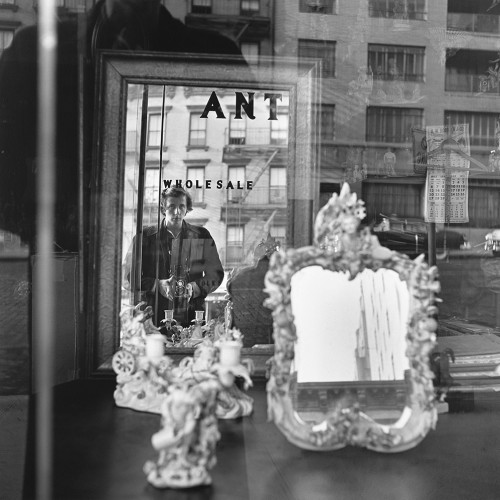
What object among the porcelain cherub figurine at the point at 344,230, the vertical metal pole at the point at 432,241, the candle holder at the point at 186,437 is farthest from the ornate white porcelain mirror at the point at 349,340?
the vertical metal pole at the point at 432,241

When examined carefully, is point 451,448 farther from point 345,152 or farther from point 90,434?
point 345,152

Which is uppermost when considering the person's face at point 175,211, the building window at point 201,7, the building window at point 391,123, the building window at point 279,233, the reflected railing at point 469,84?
the building window at point 201,7

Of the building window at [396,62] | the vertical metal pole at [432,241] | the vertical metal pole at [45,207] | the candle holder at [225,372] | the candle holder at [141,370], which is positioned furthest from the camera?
the building window at [396,62]

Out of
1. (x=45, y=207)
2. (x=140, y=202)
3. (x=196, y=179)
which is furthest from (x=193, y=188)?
(x=45, y=207)

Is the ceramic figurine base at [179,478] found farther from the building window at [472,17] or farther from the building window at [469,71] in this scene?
the building window at [472,17]

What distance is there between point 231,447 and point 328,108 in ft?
2.84

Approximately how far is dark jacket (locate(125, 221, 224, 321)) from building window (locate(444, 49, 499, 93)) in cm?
69

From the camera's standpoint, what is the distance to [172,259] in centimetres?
154

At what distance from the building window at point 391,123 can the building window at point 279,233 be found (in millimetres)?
306

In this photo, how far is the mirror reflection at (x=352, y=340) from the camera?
3.29ft

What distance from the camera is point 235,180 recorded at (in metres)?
1.54

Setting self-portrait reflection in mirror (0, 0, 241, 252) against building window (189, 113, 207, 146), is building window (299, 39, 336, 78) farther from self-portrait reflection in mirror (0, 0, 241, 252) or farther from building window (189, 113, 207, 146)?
building window (189, 113, 207, 146)

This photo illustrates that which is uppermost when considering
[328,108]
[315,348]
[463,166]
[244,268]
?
[328,108]

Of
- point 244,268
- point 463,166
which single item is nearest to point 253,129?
point 244,268
